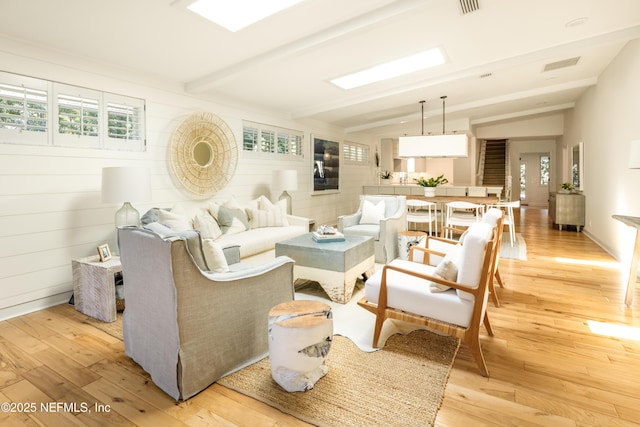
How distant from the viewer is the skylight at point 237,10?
2.83 meters

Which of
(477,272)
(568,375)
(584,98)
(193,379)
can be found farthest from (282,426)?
(584,98)

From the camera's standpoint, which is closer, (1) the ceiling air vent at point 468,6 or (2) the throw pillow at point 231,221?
(1) the ceiling air vent at point 468,6

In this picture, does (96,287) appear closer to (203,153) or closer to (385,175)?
(203,153)

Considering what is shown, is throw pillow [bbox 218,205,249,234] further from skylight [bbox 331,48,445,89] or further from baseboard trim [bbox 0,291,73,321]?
skylight [bbox 331,48,445,89]

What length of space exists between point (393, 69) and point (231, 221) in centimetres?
299

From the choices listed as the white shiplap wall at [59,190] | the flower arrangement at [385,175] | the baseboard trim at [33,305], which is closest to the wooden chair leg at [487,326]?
the white shiplap wall at [59,190]

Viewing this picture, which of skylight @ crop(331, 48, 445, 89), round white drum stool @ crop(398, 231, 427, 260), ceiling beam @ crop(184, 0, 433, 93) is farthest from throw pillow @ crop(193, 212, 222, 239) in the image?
skylight @ crop(331, 48, 445, 89)

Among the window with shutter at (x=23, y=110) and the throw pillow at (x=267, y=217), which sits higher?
the window with shutter at (x=23, y=110)

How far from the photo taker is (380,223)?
4.82 m

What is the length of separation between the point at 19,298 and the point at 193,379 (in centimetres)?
239

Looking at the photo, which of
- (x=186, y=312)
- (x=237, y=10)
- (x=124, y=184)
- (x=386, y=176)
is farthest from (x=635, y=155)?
(x=386, y=176)

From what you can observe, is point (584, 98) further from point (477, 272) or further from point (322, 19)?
point (477, 272)

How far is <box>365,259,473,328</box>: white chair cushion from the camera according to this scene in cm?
222

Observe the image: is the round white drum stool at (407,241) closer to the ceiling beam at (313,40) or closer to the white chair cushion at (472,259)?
the white chair cushion at (472,259)
